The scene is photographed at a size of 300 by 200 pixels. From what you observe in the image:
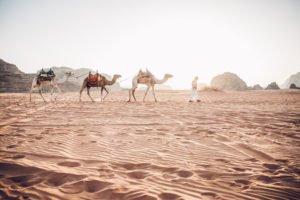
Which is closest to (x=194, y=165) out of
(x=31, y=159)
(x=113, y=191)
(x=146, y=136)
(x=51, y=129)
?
(x=113, y=191)

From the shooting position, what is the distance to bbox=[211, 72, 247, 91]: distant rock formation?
65500mm

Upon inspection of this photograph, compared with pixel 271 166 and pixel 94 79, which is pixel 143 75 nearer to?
pixel 94 79

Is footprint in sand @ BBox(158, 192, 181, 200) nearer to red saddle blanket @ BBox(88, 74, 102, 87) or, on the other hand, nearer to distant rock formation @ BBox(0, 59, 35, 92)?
red saddle blanket @ BBox(88, 74, 102, 87)

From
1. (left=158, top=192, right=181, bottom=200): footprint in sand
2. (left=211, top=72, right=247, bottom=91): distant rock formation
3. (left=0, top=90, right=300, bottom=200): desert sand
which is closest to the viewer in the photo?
(left=158, top=192, right=181, bottom=200): footprint in sand

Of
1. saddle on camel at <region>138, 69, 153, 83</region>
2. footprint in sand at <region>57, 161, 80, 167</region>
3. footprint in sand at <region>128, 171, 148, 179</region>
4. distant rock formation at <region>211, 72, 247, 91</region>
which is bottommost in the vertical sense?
footprint in sand at <region>128, 171, 148, 179</region>

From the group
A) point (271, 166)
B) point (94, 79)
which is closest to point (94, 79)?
point (94, 79)

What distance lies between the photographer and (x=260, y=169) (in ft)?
11.0

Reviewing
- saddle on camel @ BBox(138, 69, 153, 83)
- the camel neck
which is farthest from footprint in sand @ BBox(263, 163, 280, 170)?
the camel neck

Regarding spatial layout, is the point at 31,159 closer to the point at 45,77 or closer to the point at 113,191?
the point at 113,191

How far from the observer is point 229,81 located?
67.8 meters

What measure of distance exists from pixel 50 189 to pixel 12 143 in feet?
8.49

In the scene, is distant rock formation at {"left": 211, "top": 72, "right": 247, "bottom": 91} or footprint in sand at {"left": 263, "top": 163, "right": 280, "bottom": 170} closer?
footprint in sand at {"left": 263, "top": 163, "right": 280, "bottom": 170}

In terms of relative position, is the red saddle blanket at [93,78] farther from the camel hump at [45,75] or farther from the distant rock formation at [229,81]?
the distant rock formation at [229,81]

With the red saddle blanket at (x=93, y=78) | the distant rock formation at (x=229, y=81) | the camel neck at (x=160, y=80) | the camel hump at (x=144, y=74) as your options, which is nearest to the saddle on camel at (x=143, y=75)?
the camel hump at (x=144, y=74)
